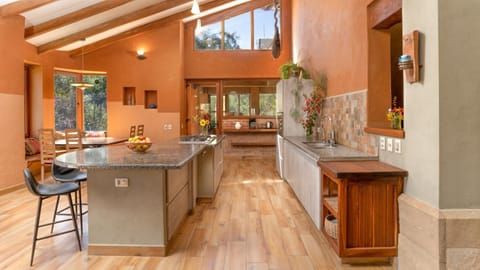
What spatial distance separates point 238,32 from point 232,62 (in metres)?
0.93

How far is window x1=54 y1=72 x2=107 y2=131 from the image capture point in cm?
806

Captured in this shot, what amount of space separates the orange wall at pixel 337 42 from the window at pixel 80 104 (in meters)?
5.56

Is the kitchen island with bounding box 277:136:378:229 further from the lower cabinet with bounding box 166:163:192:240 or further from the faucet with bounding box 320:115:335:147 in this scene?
the lower cabinet with bounding box 166:163:192:240

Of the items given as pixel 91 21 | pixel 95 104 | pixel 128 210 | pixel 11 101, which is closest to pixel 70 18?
pixel 91 21

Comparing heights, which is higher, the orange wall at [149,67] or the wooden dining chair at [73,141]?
the orange wall at [149,67]

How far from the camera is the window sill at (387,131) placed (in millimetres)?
2443

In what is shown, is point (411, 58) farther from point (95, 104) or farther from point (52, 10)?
point (95, 104)

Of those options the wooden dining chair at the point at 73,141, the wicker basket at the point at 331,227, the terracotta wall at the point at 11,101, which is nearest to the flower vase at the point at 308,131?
the wicker basket at the point at 331,227

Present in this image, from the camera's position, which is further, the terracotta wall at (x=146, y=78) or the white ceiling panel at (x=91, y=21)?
the terracotta wall at (x=146, y=78)

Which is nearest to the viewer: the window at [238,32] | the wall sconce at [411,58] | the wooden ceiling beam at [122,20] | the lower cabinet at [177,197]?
the wall sconce at [411,58]

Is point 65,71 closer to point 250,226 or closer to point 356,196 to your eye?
point 250,226

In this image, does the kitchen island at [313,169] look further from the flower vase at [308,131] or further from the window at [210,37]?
the window at [210,37]

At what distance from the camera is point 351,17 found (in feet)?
12.3

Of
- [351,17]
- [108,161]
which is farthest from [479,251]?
[351,17]
